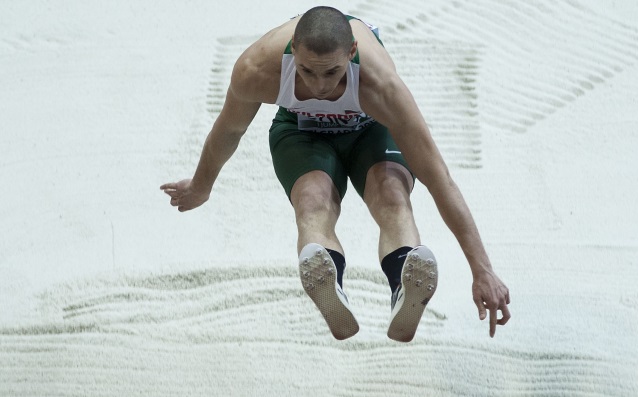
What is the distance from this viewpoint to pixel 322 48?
8.13 ft

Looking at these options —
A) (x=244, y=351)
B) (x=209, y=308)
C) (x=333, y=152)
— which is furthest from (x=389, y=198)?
(x=209, y=308)

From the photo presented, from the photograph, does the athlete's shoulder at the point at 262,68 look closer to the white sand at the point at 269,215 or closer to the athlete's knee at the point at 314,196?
the athlete's knee at the point at 314,196

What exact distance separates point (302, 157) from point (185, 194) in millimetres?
461

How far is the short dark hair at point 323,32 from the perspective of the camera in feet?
8.13

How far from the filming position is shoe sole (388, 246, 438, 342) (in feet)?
8.32

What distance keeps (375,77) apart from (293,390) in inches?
53.2

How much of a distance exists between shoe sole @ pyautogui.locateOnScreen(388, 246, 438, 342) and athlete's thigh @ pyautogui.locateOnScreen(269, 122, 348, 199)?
0.48 m

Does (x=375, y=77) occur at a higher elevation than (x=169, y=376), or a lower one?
higher

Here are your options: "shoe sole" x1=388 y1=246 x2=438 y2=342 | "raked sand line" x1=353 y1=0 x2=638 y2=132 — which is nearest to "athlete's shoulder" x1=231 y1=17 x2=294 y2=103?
"shoe sole" x1=388 y1=246 x2=438 y2=342

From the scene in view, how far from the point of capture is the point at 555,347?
12.0 ft

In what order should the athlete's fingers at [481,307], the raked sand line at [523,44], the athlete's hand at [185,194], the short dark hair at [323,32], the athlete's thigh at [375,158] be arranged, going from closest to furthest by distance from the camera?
the short dark hair at [323,32], the athlete's fingers at [481,307], the athlete's thigh at [375,158], the athlete's hand at [185,194], the raked sand line at [523,44]

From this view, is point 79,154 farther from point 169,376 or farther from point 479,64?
point 479,64

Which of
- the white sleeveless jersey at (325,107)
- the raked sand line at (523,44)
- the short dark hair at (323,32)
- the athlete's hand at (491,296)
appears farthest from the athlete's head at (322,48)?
the raked sand line at (523,44)

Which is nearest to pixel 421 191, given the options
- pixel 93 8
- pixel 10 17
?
pixel 93 8
